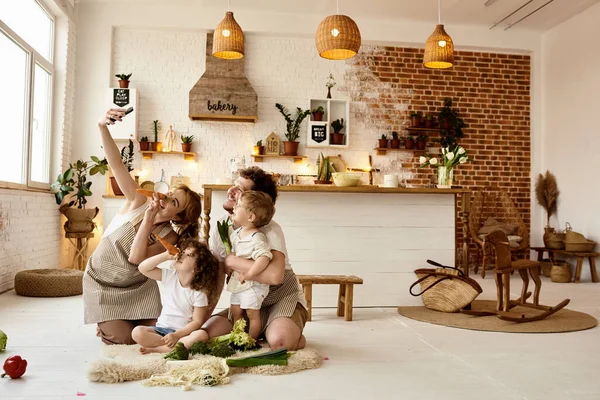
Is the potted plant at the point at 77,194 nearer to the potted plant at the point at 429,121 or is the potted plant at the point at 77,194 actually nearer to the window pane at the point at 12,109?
the window pane at the point at 12,109

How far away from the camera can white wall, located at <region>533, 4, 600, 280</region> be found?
7078 mm

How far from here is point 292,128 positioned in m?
7.69

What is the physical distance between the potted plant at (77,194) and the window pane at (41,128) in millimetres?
235

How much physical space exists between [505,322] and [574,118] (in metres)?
4.58

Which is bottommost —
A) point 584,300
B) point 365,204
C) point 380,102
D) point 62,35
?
point 584,300

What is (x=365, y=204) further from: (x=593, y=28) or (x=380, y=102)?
(x=593, y=28)

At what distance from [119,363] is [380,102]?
6189mm

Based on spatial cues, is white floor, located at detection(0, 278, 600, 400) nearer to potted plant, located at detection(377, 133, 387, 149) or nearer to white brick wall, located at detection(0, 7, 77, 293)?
white brick wall, located at detection(0, 7, 77, 293)

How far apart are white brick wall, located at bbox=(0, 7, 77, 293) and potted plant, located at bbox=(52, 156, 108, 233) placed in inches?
6.4

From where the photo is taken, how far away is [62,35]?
6883 mm

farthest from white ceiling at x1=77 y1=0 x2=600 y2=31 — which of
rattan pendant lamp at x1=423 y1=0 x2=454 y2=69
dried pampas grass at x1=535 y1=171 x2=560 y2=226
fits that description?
dried pampas grass at x1=535 y1=171 x2=560 y2=226

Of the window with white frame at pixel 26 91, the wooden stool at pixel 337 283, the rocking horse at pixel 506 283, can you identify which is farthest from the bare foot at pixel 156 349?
the window with white frame at pixel 26 91

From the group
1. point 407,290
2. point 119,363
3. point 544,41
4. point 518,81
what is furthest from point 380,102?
point 119,363

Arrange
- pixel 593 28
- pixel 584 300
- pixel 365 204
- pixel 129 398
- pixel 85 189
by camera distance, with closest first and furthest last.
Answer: pixel 129 398
pixel 365 204
pixel 584 300
pixel 85 189
pixel 593 28
